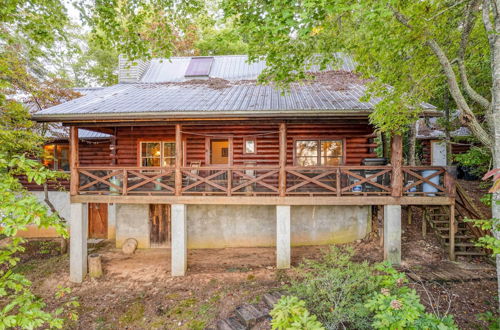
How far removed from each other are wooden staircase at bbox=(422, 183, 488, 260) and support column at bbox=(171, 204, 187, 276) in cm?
789

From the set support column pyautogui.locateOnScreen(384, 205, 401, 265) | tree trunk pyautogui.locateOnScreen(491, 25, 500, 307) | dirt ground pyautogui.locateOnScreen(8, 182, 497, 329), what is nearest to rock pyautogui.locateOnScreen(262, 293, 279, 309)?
dirt ground pyautogui.locateOnScreen(8, 182, 497, 329)

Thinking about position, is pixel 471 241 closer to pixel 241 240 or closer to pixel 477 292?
pixel 477 292

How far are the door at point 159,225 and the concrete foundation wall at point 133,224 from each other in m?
0.20

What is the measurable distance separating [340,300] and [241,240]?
5.11 meters

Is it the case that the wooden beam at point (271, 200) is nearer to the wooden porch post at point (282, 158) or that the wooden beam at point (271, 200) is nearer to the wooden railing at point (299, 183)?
the wooden railing at point (299, 183)

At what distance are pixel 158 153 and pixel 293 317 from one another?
787 centimetres

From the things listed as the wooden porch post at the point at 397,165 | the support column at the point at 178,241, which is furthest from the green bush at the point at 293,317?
the wooden porch post at the point at 397,165

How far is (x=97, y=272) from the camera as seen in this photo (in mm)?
7629

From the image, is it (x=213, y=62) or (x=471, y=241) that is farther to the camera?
(x=213, y=62)

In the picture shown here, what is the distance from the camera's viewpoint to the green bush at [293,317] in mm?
3465

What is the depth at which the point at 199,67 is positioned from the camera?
1212 cm

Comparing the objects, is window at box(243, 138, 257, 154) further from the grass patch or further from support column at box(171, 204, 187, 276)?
the grass patch

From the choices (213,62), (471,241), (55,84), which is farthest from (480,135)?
(55,84)

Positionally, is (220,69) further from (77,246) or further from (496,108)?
(496,108)
